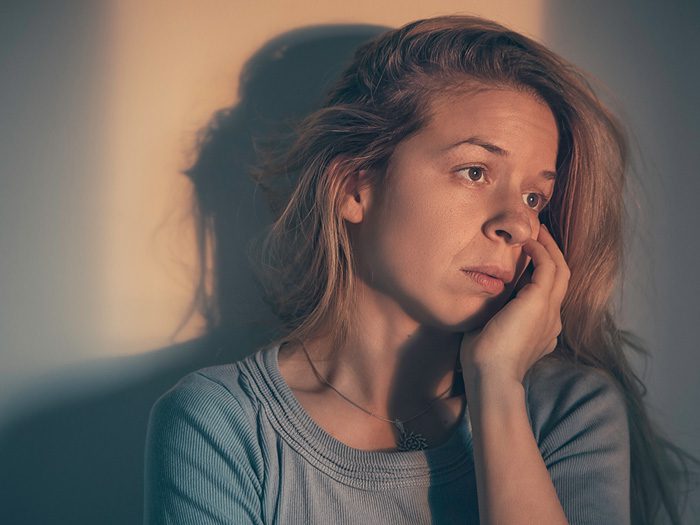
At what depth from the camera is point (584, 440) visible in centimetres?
119

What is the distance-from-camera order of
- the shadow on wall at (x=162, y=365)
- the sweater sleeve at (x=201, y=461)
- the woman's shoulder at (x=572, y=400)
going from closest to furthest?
the sweater sleeve at (x=201, y=461) < the woman's shoulder at (x=572, y=400) < the shadow on wall at (x=162, y=365)

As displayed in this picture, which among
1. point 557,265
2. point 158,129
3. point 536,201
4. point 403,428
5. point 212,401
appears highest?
point 158,129

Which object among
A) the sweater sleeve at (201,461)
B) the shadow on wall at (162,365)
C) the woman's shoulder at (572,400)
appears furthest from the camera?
the shadow on wall at (162,365)

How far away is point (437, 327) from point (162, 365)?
59 cm

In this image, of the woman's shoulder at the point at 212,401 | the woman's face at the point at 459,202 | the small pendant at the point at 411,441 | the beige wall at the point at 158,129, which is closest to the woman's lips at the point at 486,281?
the woman's face at the point at 459,202

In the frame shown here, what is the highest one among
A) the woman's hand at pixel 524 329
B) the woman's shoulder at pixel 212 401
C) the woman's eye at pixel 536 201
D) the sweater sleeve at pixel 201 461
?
the woman's eye at pixel 536 201

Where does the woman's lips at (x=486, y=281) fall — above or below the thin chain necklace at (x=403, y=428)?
above

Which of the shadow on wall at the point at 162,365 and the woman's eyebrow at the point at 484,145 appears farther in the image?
the shadow on wall at the point at 162,365

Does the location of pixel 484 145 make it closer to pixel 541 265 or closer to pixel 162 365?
pixel 541 265

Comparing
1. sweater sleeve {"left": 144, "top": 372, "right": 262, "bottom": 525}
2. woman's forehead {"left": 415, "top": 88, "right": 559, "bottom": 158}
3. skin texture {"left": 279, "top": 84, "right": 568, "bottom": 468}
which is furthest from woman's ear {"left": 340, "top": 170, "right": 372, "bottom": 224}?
sweater sleeve {"left": 144, "top": 372, "right": 262, "bottom": 525}

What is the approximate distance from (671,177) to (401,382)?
0.72 m

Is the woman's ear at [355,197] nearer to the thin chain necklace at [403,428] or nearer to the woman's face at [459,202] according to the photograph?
the woman's face at [459,202]

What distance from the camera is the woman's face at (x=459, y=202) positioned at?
117 cm

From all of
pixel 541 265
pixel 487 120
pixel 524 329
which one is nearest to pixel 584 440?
pixel 524 329
